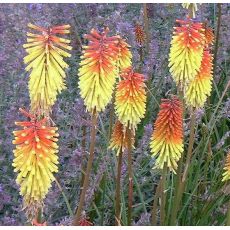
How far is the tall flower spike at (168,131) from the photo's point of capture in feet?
8.63

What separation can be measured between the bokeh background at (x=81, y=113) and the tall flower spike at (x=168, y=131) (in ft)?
1.34

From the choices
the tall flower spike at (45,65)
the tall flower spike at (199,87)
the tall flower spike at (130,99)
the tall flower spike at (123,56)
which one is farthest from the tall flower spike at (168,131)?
the tall flower spike at (45,65)

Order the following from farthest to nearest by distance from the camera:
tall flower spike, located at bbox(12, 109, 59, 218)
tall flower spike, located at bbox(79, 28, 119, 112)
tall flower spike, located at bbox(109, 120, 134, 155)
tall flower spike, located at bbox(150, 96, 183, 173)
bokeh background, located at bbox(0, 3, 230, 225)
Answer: bokeh background, located at bbox(0, 3, 230, 225) < tall flower spike, located at bbox(109, 120, 134, 155) < tall flower spike, located at bbox(150, 96, 183, 173) < tall flower spike, located at bbox(79, 28, 119, 112) < tall flower spike, located at bbox(12, 109, 59, 218)

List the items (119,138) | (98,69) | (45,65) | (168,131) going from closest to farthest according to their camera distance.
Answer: (45,65) → (98,69) → (168,131) → (119,138)

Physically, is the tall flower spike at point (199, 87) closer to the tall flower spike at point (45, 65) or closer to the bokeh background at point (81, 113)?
the bokeh background at point (81, 113)

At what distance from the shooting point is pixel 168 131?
268 centimetres

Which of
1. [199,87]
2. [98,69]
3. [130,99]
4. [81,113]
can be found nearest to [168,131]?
[130,99]

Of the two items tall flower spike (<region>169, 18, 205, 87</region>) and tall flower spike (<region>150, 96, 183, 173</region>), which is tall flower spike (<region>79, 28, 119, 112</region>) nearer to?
tall flower spike (<region>150, 96, 183, 173</region>)

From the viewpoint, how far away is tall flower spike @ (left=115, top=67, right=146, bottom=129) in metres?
2.69

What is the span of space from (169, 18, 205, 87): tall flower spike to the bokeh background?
52 cm

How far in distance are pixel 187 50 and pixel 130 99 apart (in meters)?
0.35

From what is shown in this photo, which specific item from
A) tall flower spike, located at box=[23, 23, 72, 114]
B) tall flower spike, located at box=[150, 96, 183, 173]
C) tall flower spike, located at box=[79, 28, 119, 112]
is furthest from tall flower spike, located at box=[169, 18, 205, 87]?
tall flower spike, located at box=[23, 23, 72, 114]

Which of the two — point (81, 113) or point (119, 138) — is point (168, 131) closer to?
point (119, 138)

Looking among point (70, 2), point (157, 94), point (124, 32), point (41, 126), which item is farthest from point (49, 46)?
point (70, 2)
